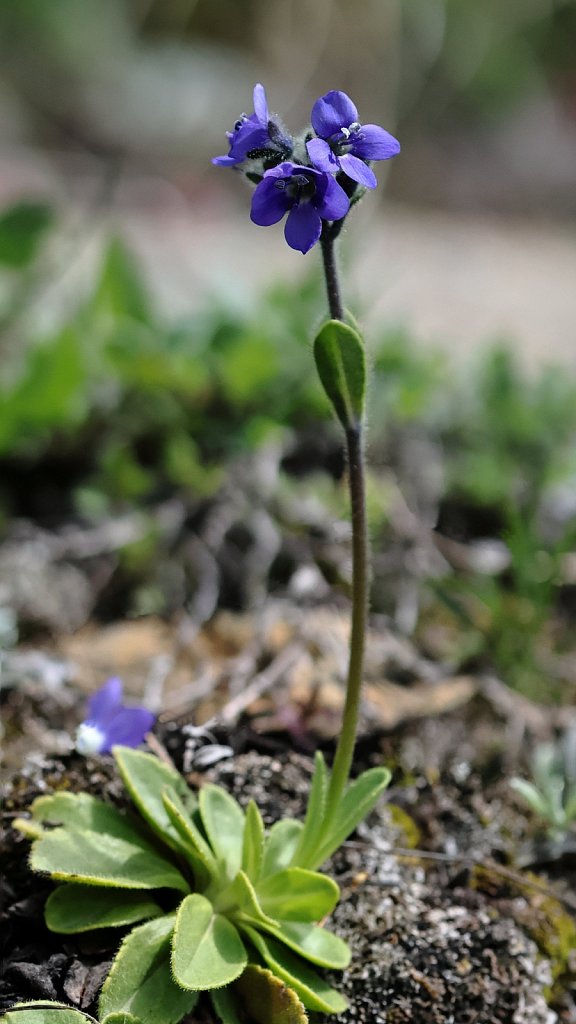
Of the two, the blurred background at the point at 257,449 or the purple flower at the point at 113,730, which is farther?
the blurred background at the point at 257,449

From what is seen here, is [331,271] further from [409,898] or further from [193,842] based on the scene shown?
[409,898]

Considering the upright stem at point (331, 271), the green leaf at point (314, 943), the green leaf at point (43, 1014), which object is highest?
the upright stem at point (331, 271)

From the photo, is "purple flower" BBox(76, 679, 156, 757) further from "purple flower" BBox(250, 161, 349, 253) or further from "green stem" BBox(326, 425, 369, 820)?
"purple flower" BBox(250, 161, 349, 253)

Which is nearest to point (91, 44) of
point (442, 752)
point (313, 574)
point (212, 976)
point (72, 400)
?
point (72, 400)

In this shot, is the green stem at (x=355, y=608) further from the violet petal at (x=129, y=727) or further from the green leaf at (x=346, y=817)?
the violet petal at (x=129, y=727)

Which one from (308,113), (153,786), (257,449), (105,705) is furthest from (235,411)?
(308,113)

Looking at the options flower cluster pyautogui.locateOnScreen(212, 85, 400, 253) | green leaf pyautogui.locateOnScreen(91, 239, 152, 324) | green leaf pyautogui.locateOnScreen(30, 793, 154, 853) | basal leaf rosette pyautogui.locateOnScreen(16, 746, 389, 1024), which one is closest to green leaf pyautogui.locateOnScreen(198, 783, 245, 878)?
basal leaf rosette pyautogui.locateOnScreen(16, 746, 389, 1024)

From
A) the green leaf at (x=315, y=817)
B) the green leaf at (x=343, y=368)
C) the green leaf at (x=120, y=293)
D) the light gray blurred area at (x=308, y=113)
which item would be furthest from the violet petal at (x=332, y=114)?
the light gray blurred area at (x=308, y=113)
